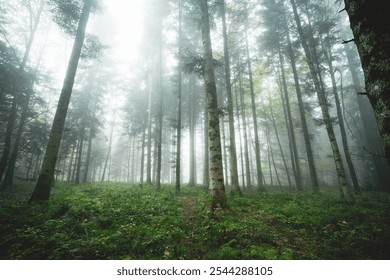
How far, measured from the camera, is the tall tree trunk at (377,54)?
60.7 inches

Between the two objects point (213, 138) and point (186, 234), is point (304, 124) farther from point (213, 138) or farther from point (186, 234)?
point (186, 234)

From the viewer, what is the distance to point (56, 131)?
8398 millimetres

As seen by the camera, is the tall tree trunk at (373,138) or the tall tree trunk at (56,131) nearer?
the tall tree trunk at (56,131)

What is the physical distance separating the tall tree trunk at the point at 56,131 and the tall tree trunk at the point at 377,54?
9897 mm

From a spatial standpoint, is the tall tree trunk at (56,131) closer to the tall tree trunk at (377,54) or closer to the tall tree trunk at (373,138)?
the tall tree trunk at (377,54)

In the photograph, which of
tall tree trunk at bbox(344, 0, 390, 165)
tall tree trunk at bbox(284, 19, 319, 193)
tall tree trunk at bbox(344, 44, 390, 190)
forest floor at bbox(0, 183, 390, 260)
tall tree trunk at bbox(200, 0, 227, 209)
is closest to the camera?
tall tree trunk at bbox(344, 0, 390, 165)

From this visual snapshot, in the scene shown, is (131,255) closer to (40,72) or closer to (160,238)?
(160,238)

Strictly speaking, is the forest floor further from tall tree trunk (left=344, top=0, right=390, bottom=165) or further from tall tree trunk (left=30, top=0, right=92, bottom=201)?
tall tree trunk (left=344, top=0, right=390, bottom=165)

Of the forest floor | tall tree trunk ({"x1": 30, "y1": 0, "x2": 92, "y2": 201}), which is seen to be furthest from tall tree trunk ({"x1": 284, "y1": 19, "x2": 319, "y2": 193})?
tall tree trunk ({"x1": 30, "y1": 0, "x2": 92, "y2": 201})

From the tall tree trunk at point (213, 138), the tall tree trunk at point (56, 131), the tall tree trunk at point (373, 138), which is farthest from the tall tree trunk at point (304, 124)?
the tall tree trunk at point (56, 131)

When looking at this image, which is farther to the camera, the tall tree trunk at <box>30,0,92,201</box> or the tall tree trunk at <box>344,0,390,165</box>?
the tall tree trunk at <box>30,0,92,201</box>

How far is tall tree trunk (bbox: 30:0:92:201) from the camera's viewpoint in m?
7.78

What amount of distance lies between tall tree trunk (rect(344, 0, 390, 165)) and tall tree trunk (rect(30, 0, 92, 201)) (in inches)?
390
